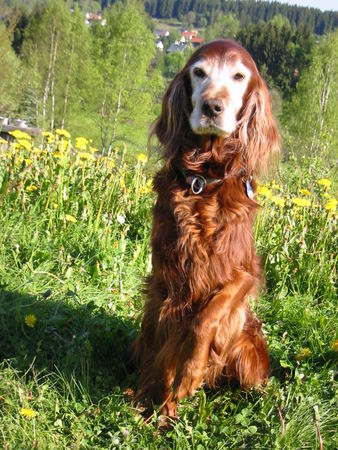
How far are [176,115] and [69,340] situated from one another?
118cm

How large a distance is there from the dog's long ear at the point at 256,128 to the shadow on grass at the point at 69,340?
1.07 metres

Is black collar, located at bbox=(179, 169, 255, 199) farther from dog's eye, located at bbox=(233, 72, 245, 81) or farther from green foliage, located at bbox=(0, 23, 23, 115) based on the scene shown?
green foliage, located at bbox=(0, 23, 23, 115)

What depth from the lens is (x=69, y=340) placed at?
2.44 metres

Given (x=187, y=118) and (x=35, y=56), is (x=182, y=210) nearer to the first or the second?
(x=187, y=118)

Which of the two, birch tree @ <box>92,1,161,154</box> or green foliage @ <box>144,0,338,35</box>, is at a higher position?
green foliage @ <box>144,0,338,35</box>

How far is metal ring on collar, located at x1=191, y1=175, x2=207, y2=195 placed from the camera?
200 cm

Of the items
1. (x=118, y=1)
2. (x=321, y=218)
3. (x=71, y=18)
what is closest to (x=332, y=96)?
(x=118, y=1)

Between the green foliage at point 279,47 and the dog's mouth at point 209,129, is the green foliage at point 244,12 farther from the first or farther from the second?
the dog's mouth at point 209,129

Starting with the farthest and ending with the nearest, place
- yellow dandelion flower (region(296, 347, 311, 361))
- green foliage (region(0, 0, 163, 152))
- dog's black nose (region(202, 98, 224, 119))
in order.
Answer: green foliage (region(0, 0, 163, 152))
yellow dandelion flower (region(296, 347, 311, 361))
dog's black nose (region(202, 98, 224, 119))

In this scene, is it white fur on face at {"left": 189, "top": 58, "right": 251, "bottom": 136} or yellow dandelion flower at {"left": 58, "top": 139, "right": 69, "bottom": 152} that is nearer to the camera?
white fur on face at {"left": 189, "top": 58, "right": 251, "bottom": 136}

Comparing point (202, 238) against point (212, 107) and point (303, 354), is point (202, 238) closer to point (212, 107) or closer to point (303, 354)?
point (212, 107)

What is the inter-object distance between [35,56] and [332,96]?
16.6m

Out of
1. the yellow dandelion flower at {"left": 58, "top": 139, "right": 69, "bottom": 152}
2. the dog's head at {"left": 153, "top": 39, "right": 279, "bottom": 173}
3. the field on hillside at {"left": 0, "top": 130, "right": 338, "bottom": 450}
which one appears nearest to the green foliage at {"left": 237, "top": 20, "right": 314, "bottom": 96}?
the yellow dandelion flower at {"left": 58, "top": 139, "right": 69, "bottom": 152}

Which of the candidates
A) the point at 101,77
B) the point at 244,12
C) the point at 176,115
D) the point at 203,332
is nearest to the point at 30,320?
the point at 203,332
